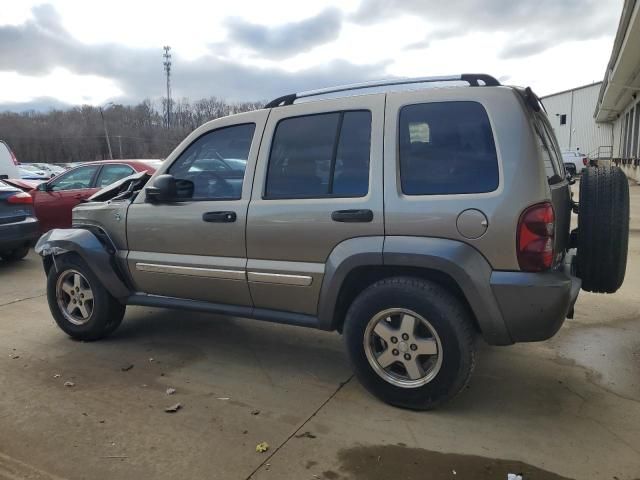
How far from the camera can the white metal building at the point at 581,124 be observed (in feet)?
135

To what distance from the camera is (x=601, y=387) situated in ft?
11.4

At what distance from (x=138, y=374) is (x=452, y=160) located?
275 centimetres

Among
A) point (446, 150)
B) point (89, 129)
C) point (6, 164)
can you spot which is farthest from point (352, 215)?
point (89, 129)

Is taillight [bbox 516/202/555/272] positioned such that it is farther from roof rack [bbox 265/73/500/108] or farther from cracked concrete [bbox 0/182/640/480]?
cracked concrete [bbox 0/182/640/480]

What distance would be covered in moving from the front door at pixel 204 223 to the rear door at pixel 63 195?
4985mm

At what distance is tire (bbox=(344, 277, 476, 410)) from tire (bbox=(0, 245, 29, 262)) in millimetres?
6801

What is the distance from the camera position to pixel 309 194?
335 cm

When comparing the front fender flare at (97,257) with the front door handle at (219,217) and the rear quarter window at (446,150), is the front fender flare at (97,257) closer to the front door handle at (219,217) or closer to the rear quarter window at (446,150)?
the front door handle at (219,217)

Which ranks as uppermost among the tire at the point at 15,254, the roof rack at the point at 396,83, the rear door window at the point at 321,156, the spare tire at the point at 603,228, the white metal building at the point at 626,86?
the white metal building at the point at 626,86

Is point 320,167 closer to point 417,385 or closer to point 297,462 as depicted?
point 417,385

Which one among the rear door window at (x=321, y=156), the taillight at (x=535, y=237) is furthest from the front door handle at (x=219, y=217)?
the taillight at (x=535, y=237)

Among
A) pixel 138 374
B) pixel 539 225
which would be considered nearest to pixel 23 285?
pixel 138 374

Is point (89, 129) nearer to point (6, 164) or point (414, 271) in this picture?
point (6, 164)

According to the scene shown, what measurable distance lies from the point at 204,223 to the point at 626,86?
907 inches
